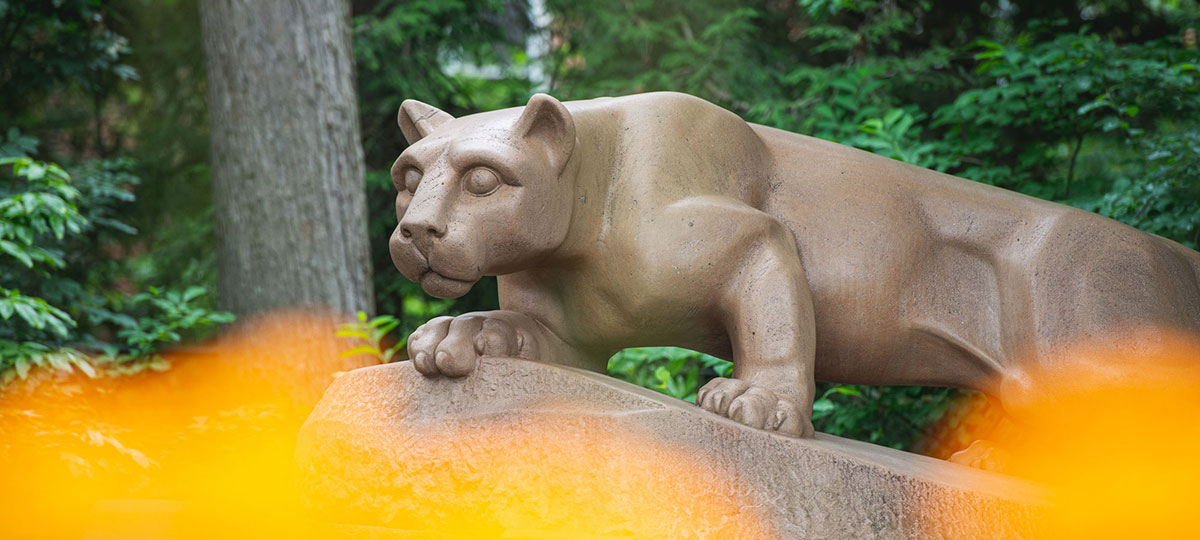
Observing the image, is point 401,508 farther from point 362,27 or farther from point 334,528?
point 362,27

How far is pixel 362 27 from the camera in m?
6.27

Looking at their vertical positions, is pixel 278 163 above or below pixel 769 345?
below

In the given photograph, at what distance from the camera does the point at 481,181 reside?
2.36 metres

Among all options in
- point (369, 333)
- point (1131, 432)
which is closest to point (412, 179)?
point (1131, 432)

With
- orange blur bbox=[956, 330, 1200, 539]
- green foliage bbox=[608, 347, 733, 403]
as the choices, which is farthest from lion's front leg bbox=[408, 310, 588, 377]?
green foliage bbox=[608, 347, 733, 403]

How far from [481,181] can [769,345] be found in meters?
0.75

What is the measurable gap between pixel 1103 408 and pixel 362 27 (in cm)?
489

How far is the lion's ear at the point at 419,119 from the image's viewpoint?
2662 mm

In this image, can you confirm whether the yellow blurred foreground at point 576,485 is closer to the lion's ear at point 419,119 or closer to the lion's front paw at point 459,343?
the lion's front paw at point 459,343

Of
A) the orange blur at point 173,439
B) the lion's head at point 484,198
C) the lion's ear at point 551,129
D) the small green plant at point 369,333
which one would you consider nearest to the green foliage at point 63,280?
the orange blur at point 173,439

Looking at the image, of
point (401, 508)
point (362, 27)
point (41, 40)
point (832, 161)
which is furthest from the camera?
point (41, 40)

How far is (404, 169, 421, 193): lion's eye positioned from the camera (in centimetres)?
247

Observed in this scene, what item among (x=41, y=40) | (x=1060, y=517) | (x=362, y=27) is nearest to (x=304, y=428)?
(x=1060, y=517)

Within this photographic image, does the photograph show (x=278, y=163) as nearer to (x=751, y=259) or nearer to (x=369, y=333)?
(x=369, y=333)
